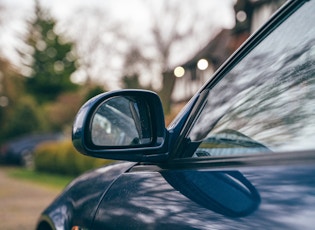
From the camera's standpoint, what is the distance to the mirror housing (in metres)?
1.83

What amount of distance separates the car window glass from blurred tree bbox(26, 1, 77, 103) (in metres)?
48.7

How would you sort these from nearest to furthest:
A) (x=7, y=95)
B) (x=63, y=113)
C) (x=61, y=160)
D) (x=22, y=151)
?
(x=61, y=160) → (x=22, y=151) → (x=7, y=95) → (x=63, y=113)

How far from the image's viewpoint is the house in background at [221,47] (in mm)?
19781

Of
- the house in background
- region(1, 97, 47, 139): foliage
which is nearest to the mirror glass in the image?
the house in background

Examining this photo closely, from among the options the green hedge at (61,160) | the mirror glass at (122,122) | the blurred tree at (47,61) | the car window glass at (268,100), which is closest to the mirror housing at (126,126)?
the mirror glass at (122,122)

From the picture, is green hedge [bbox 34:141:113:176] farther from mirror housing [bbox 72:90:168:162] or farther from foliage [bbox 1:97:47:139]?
mirror housing [bbox 72:90:168:162]

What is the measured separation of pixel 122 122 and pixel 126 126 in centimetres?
3

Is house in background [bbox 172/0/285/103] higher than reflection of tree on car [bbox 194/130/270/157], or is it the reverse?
house in background [bbox 172/0/285/103]

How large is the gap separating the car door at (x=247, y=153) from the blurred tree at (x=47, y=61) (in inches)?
1917

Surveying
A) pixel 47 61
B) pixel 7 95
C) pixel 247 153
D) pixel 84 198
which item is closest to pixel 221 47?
pixel 7 95

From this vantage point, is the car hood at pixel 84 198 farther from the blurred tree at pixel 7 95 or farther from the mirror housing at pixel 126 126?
the blurred tree at pixel 7 95

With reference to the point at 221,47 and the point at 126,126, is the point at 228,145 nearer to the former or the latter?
the point at 126,126

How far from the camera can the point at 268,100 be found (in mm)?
1604

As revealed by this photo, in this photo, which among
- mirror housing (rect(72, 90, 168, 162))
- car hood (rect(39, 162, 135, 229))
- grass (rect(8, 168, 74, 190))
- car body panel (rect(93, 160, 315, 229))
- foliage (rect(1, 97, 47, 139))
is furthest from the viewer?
foliage (rect(1, 97, 47, 139))
